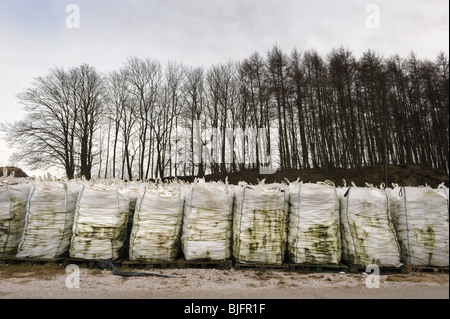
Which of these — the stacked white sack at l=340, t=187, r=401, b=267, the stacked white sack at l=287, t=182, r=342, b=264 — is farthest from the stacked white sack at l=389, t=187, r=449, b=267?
the stacked white sack at l=287, t=182, r=342, b=264

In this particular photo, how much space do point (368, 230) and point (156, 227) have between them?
3.92 meters

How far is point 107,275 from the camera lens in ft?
15.2


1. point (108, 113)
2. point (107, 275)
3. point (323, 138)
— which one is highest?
point (108, 113)

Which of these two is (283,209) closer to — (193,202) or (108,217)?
(193,202)

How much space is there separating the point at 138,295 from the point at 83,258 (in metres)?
2.06

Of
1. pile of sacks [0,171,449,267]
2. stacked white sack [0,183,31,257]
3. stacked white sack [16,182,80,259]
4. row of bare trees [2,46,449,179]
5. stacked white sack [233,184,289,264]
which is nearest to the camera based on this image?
pile of sacks [0,171,449,267]

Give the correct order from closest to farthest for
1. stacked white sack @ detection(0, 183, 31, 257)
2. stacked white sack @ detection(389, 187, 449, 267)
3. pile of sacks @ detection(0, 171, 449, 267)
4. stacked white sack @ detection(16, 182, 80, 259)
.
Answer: stacked white sack @ detection(389, 187, 449, 267)
pile of sacks @ detection(0, 171, 449, 267)
stacked white sack @ detection(16, 182, 80, 259)
stacked white sack @ detection(0, 183, 31, 257)

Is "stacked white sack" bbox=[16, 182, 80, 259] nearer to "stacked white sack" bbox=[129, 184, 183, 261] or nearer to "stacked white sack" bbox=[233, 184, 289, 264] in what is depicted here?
"stacked white sack" bbox=[129, 184, 183, 261]

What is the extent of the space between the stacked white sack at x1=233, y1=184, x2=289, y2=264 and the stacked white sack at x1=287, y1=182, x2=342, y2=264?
0.23 m

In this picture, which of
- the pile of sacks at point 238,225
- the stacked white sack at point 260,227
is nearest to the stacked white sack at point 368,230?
the pile of sacks at point 238,225

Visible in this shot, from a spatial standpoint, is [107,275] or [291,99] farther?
[291,99]

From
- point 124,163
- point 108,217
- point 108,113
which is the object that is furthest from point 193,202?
point 108,113

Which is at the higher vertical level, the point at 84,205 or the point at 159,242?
the point at 84,205

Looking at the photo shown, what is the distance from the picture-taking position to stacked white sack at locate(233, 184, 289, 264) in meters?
5.11
